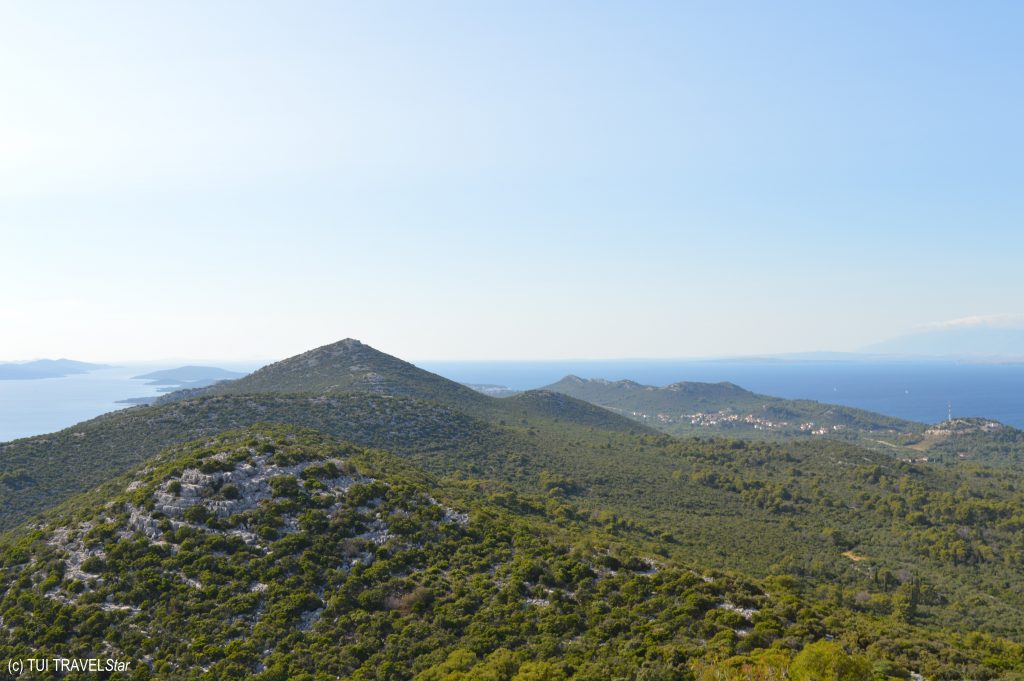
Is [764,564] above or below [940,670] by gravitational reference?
below

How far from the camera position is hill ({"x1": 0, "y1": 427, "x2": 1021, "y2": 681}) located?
27.0 m

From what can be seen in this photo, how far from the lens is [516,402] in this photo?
160 meters

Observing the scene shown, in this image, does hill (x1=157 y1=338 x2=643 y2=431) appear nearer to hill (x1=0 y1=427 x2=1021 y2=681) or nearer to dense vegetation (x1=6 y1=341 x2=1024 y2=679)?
dense vegetation (x1=6 y1=341 x2=1024 y2=679)

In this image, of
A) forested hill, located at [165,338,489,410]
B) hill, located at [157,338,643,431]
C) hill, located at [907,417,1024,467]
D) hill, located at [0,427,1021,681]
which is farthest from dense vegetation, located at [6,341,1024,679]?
hill, located at [907,417,1024,467]

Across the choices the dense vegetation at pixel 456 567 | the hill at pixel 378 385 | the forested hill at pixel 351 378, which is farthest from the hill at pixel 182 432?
the forested hill at pixel 351 378

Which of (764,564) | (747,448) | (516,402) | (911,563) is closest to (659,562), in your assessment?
(764,564)

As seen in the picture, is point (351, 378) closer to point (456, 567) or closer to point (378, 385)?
point (378, 385)

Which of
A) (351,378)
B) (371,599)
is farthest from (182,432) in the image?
(371,599)

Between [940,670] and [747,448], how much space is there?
110 meters

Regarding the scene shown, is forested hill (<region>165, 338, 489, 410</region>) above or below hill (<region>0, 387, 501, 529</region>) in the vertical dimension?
above

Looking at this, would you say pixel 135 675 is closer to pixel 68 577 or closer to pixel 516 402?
pixel 68 577

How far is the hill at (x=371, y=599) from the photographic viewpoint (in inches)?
1064

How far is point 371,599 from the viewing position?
1391 inches

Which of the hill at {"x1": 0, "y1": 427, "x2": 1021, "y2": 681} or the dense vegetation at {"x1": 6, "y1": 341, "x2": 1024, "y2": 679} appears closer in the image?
the hill at {"x1": 0, "y1": 427, "x2": 1021, "y2": 681}
